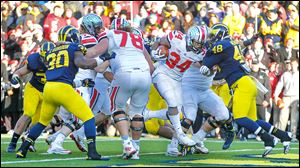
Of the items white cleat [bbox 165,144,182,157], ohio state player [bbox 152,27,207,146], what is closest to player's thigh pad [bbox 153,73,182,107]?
ohio state player [bbox 152,27,207,146]

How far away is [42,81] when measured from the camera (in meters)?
14.5

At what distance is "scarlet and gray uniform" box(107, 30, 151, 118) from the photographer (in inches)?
496

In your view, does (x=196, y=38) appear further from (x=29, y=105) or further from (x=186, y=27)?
(x=186, y=27)

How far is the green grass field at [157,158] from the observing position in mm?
11922

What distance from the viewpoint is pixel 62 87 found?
12.2m

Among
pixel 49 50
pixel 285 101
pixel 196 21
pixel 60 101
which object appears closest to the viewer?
pixel 60 101

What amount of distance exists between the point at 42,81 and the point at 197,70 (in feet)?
7.87

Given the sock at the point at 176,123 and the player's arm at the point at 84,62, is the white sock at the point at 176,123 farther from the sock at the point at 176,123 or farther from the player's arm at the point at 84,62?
the player's arm at the point at 84,62

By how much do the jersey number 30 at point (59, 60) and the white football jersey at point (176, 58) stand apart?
75.6 inches

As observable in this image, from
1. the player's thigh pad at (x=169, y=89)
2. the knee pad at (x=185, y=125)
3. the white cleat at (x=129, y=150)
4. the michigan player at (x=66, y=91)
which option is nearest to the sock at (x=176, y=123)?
the player's thigh pad at (x=169, y=89)

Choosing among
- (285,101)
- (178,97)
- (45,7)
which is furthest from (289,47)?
(178,97)

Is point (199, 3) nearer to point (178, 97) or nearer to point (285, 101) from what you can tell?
point (285, 101)

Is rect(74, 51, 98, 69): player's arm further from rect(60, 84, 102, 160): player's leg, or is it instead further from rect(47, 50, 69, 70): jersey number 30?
rect(60, 84, 102, 160): player's leg

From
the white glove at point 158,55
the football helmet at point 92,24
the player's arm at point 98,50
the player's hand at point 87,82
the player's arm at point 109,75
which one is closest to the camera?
the player's arm at point 98,50
